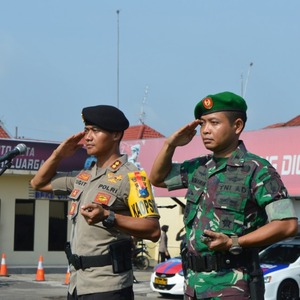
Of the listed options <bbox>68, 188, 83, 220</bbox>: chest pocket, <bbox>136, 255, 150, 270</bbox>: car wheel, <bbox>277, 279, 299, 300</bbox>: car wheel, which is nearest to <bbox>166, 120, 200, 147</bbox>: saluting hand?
<bbox>68, 188, 83, 220</bbox>: chest pocket

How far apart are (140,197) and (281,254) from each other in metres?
12.5

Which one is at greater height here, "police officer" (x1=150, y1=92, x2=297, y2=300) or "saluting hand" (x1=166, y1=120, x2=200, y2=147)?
"saluting hand" (x1=166, y1=120, x2=200, y2=147)

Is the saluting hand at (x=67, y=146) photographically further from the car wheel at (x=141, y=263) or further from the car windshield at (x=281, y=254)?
the car wheel at (x=141, y=263)

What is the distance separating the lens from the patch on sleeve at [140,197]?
15.2 feet

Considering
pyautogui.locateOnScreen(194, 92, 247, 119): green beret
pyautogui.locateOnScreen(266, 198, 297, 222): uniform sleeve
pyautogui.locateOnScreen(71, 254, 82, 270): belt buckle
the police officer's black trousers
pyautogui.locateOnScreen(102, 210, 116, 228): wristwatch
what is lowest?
the police officer's black trousers

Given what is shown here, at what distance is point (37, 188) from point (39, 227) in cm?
2289

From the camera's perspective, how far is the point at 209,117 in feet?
14.3

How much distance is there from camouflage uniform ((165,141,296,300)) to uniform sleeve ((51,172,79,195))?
100cm

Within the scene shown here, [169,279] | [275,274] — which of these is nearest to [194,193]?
[275,274]

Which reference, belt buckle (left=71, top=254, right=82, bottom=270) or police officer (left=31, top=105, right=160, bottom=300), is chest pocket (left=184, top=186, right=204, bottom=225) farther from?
belt buckle (left=71, top=254, right=82, bottom=270)

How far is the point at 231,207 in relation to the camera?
4.21 meters

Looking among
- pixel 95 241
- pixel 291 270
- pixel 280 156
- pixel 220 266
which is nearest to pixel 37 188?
pixel 95 241

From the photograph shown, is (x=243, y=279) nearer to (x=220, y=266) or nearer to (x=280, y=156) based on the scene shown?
(x=220, y=266)

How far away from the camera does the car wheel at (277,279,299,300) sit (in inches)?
619
